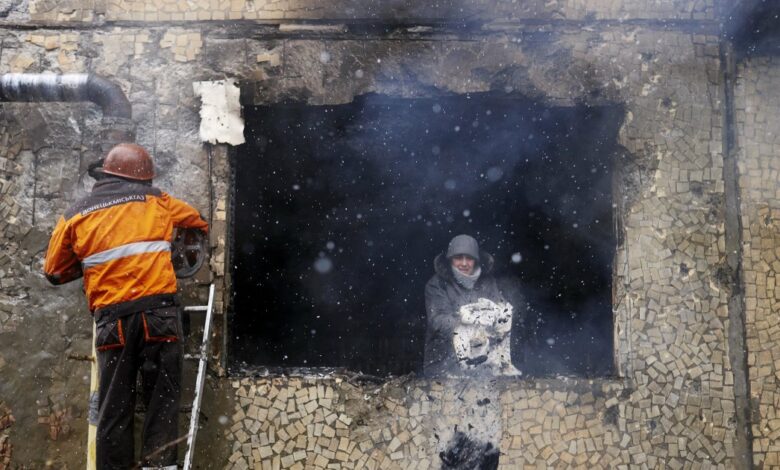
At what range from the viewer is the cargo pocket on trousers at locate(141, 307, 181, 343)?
4840mm

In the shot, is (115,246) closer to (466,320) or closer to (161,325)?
(161,325)

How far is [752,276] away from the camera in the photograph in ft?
19.8

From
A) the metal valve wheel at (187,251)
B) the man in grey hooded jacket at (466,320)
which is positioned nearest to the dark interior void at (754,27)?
the man in grey hooded jacket at (466,320)

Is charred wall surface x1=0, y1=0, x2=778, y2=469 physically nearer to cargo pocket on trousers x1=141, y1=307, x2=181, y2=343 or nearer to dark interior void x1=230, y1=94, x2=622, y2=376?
dark interior void x1=230, y1=94, x2=622, y2=376

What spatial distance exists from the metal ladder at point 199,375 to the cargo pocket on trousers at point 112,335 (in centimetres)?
72

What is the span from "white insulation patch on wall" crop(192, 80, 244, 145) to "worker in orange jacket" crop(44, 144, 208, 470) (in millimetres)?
1092

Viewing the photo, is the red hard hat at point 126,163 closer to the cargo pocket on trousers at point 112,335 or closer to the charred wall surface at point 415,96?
the charred wall surface at point 415,96

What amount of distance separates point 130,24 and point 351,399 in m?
3.66

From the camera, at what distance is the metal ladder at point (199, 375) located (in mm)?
5090

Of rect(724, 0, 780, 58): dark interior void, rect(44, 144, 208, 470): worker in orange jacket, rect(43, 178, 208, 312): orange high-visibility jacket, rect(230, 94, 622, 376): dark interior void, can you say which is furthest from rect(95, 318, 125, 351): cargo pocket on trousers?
rect(724, 0, 780, 58): dark interior void

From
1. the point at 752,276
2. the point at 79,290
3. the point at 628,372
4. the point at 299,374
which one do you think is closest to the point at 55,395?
the point at 79,290

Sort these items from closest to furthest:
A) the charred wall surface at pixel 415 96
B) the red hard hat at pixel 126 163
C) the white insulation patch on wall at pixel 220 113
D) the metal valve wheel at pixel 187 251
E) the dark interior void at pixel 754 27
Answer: the red hard hat at pixel 126 163 < the metal valve wheel at pixel 187 251 < the dark interior void at pixel 754 27 < the charred wall surface at pixel 415 96 < the white insulation patch on wall at pixel 220 113

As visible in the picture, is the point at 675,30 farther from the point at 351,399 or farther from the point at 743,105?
the point at 351,399

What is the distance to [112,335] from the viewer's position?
15.7ft
